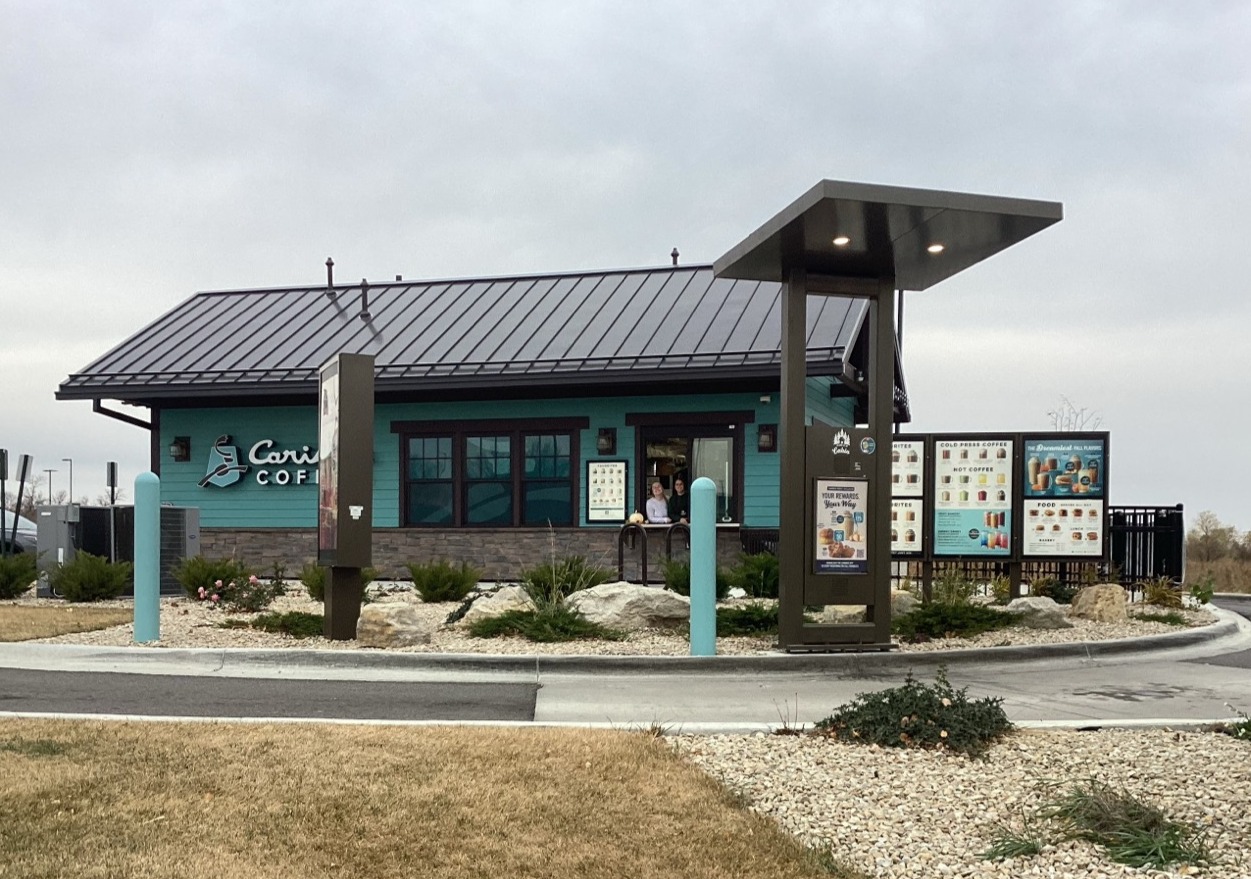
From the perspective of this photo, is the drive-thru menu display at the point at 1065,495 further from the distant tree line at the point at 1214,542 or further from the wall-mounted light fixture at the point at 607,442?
the distant tree line at the point at 1214,542

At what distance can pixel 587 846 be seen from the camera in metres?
5.09

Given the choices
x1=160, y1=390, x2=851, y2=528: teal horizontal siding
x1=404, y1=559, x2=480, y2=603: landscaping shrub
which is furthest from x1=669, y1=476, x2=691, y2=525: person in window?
x1=404, y1=559, x2=480, y2=603: landscaping shrub

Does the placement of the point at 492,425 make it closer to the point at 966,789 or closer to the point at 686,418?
the point at 686,418

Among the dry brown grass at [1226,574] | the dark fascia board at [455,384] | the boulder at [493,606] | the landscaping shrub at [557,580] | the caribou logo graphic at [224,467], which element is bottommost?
the dry brown grass at [1226,574]

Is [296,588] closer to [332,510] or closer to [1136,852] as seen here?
[332,510]

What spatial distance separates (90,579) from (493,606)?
6.28 m

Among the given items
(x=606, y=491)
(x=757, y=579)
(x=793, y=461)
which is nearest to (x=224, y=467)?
(x=606, y=491)

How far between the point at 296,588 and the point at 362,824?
12.9 metres

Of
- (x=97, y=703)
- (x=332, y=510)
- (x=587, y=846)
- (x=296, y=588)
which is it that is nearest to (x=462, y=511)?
(x=296, y=588)

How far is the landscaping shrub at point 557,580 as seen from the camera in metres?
12.4

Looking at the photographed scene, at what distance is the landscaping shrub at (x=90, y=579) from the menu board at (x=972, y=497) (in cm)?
1042

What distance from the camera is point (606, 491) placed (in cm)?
2034

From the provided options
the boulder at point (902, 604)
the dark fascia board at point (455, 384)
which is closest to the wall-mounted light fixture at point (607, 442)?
the dark fascia board at point (455, 384)

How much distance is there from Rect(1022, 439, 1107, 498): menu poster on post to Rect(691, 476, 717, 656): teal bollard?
5.82m
